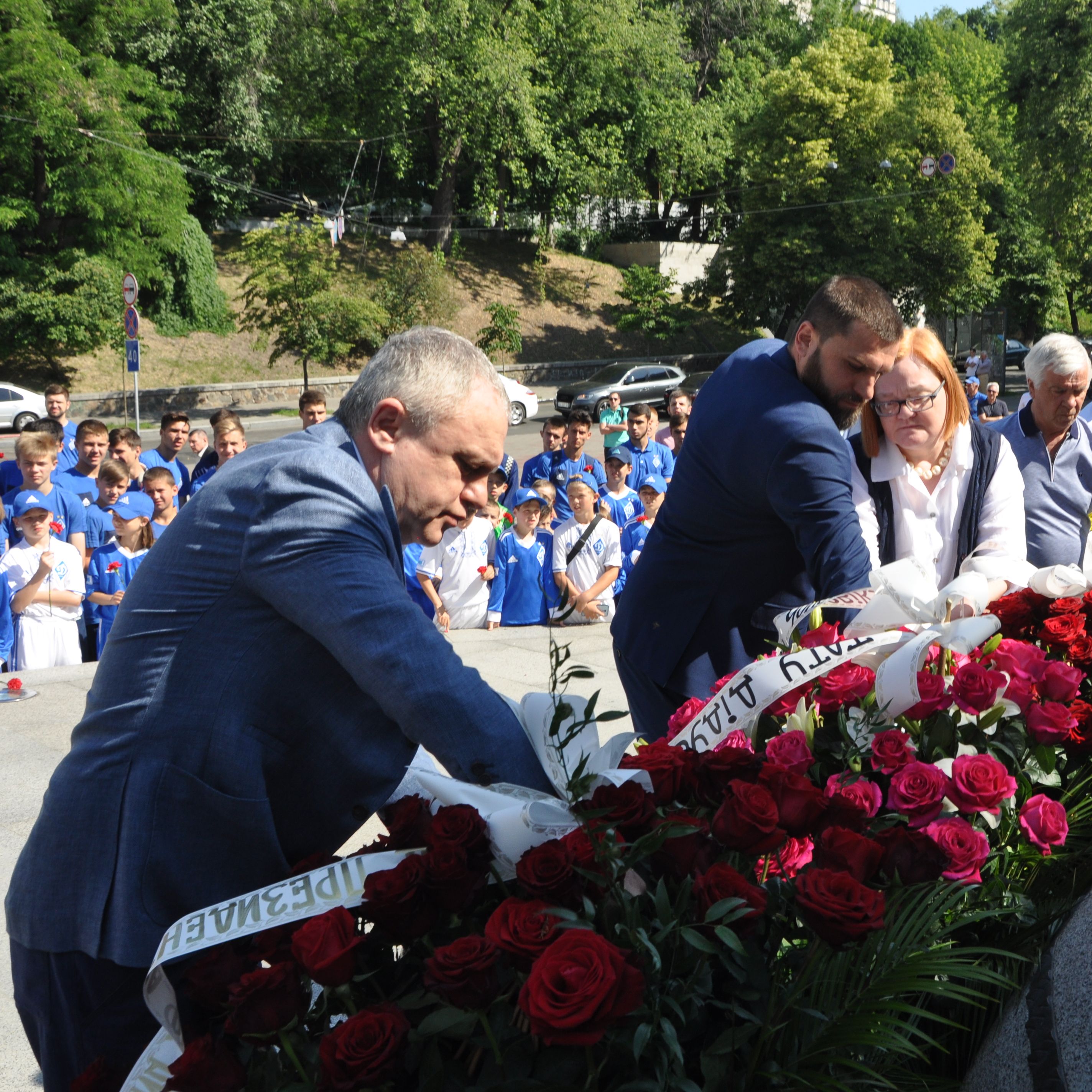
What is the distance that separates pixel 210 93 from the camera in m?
41.9

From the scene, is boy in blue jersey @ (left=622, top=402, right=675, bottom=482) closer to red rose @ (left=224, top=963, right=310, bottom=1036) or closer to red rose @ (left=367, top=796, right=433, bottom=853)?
red rose @ (left=367, top=796, right=433, bottom=853)

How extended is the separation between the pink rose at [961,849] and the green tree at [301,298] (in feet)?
95.8

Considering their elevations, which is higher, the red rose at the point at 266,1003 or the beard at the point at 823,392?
the beard at the point at 823,392

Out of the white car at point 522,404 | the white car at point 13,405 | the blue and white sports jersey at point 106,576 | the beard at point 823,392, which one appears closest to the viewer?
A: the beard at point 823,392

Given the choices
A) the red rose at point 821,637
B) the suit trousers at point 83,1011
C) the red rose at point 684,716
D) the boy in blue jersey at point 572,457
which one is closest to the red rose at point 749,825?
the red rose at point 684,716

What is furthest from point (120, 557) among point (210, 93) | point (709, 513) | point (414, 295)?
point (210, 93)

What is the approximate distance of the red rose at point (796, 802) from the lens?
1343 mm

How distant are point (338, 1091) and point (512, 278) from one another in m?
44.4

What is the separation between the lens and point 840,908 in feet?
3.82

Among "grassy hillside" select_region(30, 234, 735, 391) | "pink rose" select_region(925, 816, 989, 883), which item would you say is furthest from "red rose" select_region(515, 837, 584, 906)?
"grassy hillside" select_region(30, 234, 735, 391)

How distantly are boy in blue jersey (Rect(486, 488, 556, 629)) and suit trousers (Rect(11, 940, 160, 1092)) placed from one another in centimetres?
650

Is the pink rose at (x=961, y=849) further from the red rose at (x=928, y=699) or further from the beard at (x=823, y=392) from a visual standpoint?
the beard at (x=823, y=392)

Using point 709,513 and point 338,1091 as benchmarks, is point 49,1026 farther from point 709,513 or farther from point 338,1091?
point 709,513

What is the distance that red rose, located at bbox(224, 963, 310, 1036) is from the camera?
3.91 ft
